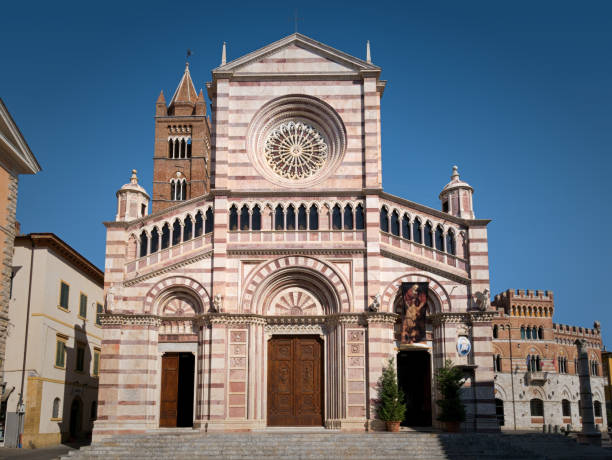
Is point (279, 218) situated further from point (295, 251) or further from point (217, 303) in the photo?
point (217, 303)

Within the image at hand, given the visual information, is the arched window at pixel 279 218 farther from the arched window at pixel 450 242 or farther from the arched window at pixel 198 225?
the arched window at pixel 450 242

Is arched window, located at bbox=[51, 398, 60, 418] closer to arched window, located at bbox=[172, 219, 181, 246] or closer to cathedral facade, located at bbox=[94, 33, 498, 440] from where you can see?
cathedral facade, located at bbox=[94, 33, 498, 440]

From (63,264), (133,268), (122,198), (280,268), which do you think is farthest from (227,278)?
(63,264)

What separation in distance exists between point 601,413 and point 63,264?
59.8m

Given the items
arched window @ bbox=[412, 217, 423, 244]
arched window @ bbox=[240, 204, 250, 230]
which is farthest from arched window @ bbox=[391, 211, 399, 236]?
arched window @ bbox=[240, 204, 250, 230]

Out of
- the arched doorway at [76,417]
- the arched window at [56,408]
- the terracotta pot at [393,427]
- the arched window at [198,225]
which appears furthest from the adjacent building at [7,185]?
the arched doorway at [76,417]

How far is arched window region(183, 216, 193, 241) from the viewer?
31062mm

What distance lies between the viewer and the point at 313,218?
31.1 meters

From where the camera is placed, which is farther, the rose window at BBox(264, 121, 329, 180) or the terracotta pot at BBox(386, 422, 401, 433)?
the rose window at BBox(264, 121, 329, 180)

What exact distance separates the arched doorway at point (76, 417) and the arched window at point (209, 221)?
47.5 ft

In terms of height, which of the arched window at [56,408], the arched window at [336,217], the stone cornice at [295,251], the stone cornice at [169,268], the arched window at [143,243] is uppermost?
the arched window at [336,217]

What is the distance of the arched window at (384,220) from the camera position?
31094mm

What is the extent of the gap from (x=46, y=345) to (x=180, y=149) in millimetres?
38374

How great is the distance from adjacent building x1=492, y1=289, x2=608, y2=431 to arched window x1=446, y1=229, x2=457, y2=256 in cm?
3740
